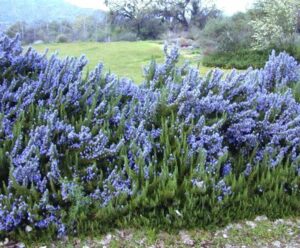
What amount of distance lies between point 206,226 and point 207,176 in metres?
0.37

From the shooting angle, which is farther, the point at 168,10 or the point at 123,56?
the point at 168,10

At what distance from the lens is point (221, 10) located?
35.1 m

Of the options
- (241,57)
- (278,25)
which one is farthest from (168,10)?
(241,57)

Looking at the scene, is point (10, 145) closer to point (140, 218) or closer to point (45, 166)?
point (45, 166)

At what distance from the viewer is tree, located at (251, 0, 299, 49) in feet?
59.5

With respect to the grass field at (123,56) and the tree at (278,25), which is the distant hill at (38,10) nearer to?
the grass field at (123,56)

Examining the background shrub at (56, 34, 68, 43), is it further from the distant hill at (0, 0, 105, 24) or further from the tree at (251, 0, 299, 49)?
the tree at (251, 0, 299, 49)

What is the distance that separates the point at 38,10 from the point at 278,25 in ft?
64.0

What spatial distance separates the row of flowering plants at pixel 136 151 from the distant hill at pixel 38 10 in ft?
60.5

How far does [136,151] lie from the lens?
355 cm

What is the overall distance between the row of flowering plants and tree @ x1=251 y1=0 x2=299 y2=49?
48.6 feet

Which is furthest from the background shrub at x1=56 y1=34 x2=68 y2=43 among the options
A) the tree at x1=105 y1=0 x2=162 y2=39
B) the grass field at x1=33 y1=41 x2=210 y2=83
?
the tree at x1=105 y1=0 x2=162 y2=39

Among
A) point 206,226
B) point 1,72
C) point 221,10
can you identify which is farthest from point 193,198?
point 221,10

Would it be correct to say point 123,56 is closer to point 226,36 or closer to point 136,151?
point 226,36
